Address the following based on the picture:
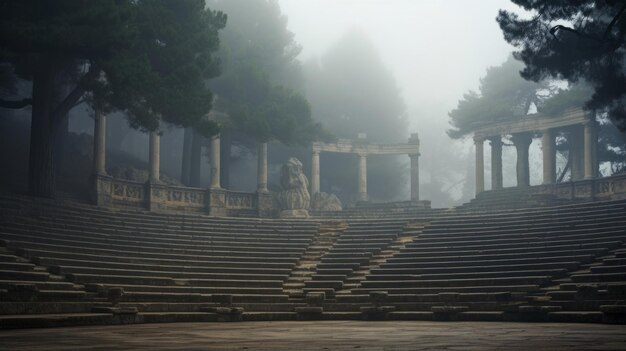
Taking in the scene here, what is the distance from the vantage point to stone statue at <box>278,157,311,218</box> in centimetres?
4283

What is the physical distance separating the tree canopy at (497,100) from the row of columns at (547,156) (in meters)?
1.57

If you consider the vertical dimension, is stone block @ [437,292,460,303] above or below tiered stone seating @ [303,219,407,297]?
below

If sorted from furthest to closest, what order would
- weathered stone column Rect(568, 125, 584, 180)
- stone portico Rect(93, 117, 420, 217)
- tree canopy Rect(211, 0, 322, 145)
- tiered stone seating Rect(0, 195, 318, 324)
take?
weathered stone column Rect(568, 125, 584, 180), tree canopy Rect(211, 0, 322, 145), stone portico Rect(93, 117, 420, 217), tiered stone seating Rect(0, 195, 318, 324)

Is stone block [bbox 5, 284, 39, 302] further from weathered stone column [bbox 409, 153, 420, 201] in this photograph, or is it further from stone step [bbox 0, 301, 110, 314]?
weathered stone column [bbox 409, 153, 420, 201]

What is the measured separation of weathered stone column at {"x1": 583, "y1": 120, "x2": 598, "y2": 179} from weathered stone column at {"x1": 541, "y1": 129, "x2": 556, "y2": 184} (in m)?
3.79

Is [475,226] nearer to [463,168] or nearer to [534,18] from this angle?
[534,18]

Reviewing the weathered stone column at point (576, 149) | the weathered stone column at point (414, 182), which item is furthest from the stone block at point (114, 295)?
the weathered stone column at point (576, 149)

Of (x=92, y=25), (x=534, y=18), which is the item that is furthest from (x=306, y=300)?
(x=92, y=25)

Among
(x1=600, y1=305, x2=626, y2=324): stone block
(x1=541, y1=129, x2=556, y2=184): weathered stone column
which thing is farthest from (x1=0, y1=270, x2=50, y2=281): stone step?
(x1=541, y1=129, x2=556, y2=184): weathered stone column

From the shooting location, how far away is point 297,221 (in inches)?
1512

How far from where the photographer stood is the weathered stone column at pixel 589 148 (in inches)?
1832

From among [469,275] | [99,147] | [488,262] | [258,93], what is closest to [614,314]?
[469,275]

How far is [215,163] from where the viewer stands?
4359 centimetres

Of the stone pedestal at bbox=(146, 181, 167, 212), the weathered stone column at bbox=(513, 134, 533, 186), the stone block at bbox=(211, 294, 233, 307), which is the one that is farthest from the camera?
the weathered stone column at bbox=(513, 134, 533, 186)
